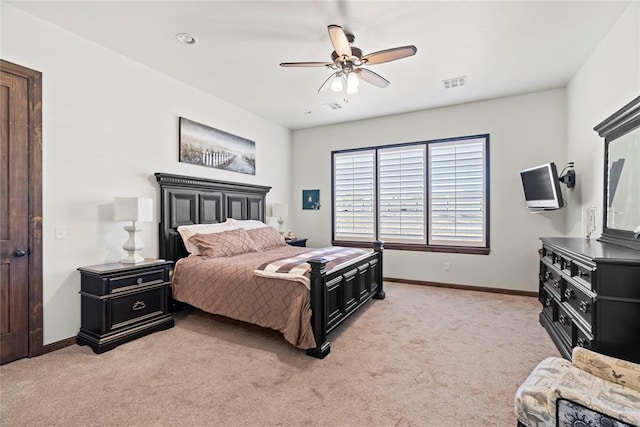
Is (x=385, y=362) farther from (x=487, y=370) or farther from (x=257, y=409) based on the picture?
(x=257, y=409)

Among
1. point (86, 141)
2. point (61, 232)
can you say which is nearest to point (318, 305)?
point (61, 232)

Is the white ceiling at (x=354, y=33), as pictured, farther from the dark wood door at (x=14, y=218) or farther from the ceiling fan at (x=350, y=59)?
the dark wood door at (x=14, y=218)

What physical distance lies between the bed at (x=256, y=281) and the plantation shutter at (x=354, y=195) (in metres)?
1.46

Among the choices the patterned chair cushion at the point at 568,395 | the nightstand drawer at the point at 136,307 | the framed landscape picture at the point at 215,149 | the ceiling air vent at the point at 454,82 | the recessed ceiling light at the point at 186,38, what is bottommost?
the nightstand drawer at the point at 136,307

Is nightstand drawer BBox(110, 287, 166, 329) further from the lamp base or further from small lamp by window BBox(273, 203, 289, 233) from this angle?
small lamp by window BBox(273, 203, 289, 233)

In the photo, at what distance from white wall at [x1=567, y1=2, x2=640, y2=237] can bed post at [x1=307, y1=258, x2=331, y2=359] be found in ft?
9.64

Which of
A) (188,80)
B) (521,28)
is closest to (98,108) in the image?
(188,80)

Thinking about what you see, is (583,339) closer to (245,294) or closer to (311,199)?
(245,294)

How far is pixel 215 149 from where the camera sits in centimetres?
472

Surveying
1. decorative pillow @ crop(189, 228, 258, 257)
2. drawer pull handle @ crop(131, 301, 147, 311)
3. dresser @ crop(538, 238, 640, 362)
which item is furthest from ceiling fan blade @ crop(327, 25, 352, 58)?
drawer pull handle @ crop(131, 301, 147, 311)

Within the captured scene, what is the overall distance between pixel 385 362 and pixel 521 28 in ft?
11.0

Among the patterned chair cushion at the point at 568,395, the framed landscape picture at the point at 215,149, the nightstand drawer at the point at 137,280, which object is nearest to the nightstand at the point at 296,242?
the framed landscape picture at the point at 215,149

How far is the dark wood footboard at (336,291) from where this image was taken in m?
2.71

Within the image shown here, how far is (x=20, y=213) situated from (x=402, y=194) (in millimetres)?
5030
